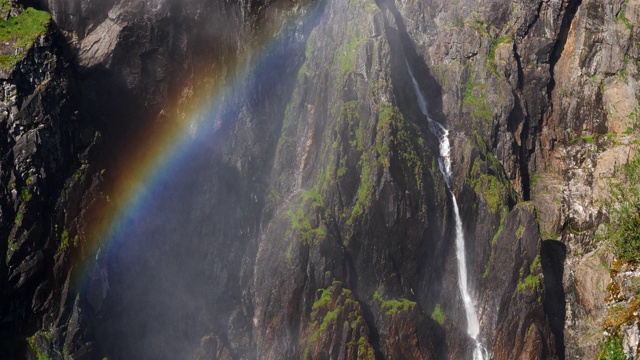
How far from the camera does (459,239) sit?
58156 millimetres

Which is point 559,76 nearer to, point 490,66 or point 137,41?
point 490,66

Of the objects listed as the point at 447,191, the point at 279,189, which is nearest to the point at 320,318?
the point at 279,189

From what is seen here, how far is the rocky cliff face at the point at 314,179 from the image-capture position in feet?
151

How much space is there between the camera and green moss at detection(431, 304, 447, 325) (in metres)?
54.7

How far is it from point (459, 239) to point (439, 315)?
7.84 m

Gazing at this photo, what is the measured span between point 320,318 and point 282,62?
26264 mm

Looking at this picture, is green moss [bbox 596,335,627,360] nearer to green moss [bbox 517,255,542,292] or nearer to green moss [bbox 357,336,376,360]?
green moss [bbox 357,336,376,360]

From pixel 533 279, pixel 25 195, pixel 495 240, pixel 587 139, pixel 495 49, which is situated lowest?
pixel 533 279

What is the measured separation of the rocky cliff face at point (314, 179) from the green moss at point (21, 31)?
2.82 feet

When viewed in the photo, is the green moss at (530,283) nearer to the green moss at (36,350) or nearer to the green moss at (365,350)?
the green moss at (365,350)

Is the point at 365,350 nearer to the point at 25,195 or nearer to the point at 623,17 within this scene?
the point at 25,195

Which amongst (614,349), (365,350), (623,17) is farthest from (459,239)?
(614,349)

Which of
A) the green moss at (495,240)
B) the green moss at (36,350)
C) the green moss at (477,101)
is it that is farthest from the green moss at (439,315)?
the green moss at (36,350)

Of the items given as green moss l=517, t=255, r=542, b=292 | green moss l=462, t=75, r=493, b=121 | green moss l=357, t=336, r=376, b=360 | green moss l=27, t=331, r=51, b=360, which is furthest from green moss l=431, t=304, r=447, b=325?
green moss l=27, t=331, r=51, b=360
